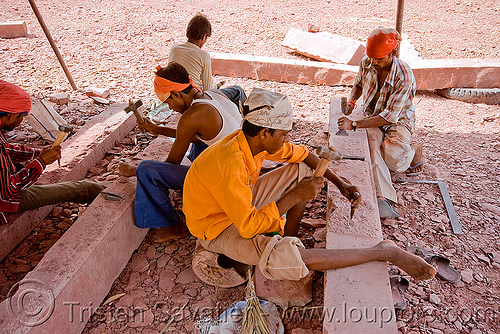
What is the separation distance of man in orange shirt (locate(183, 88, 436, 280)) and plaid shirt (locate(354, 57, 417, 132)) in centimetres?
166

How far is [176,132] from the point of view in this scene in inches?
105

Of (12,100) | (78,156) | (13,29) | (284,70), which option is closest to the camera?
(12,100)

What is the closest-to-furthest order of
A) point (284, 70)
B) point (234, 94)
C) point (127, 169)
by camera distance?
point (127, 169), point (234, 94), point (284, 70)

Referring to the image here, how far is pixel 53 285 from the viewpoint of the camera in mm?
2039

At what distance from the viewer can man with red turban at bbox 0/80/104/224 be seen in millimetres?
2559

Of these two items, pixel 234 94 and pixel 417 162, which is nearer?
pixel 417 162

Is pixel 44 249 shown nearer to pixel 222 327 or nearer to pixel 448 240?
pixel 222 327

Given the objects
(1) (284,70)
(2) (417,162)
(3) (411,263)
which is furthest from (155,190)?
(1) (284,70)

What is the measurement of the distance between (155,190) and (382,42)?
2.38 metres

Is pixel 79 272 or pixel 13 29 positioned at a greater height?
pixel 13 29

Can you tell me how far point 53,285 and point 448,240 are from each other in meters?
2.86

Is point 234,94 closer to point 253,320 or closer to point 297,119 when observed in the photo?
point 297,119

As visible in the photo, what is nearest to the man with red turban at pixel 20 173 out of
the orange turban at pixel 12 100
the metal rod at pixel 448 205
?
the orange turban at pixel 12 100

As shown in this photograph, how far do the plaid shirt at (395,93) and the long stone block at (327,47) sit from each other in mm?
2832
